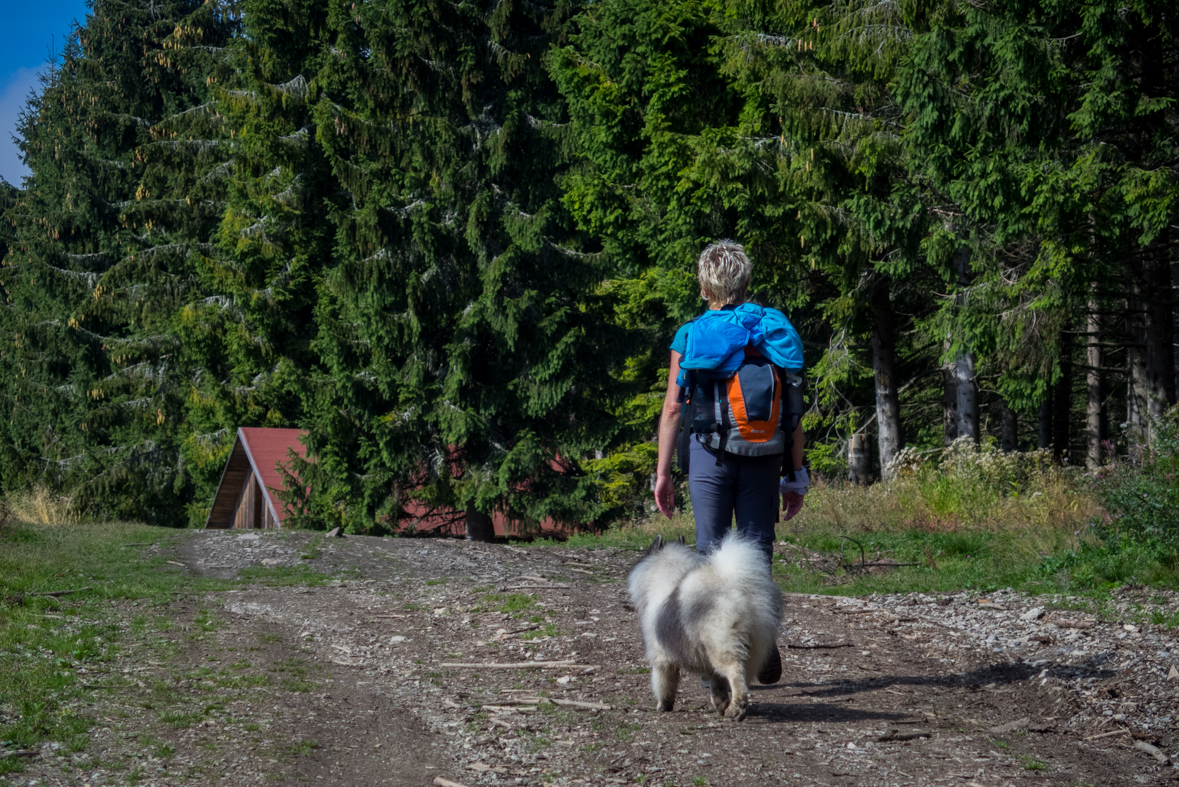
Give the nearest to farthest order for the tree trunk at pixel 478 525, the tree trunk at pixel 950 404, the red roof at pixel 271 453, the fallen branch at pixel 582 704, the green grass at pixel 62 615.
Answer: the green grass at pixel 62 615 < the fallen branch at pixel 582 704 < the tree trunk at pixel 950 404 < the tree trunk at pixel 478 525 < the red roof at pixel 271 453

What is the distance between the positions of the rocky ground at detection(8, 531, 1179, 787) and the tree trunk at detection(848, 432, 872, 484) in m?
11.0

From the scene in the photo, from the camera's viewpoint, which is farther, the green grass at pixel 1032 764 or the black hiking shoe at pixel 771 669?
the black hiking shoe at pixel 771 669

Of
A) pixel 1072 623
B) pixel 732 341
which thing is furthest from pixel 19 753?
pixel 1072 623

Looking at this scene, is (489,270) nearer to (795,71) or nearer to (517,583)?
(795,71)

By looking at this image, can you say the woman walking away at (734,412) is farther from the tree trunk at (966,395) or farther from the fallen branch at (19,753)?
the tree trunk at (966,395)

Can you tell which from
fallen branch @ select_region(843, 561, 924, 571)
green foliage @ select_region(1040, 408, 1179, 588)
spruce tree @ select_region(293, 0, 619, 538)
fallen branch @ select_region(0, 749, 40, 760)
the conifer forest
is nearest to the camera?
fallen branch @ select_region(0, 749, 40, 760)

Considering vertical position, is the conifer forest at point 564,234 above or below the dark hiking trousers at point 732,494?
above

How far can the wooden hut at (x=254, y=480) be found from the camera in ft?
79.6

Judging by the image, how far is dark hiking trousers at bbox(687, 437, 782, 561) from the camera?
4383 millimetres

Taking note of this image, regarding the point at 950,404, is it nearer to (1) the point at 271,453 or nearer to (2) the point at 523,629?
(2) the point at 523,629

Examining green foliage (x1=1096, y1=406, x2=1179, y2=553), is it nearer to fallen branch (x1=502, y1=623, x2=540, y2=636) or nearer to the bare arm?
fallen branch (x1=502, y1=623, x2=540, y2=636)

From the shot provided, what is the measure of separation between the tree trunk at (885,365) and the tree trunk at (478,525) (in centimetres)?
898

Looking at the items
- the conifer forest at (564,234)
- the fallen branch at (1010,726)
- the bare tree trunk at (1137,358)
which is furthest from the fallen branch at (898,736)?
the bare tree trunk at (1137,358)

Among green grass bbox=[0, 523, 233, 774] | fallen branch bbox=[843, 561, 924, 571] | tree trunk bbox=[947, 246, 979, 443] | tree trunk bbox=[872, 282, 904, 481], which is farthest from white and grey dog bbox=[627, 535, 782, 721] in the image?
tree trunk bbox=[872, 282, 904, 481]
